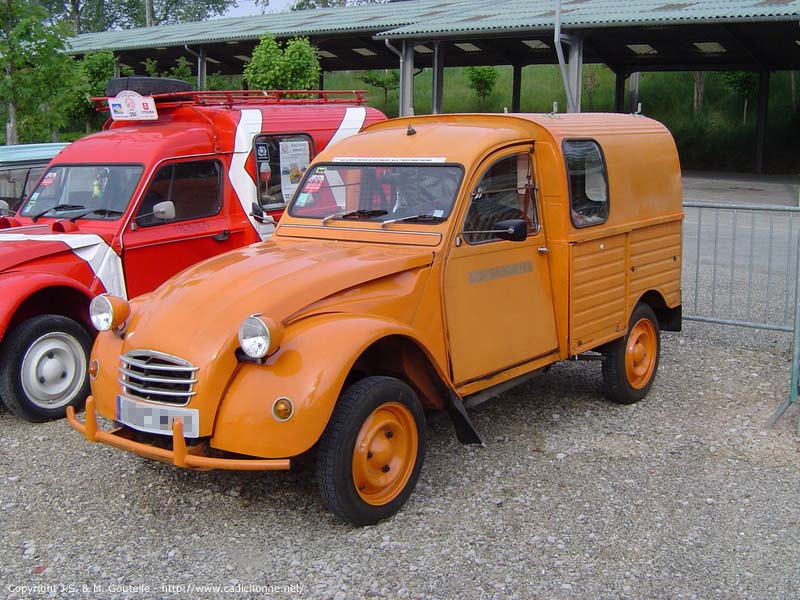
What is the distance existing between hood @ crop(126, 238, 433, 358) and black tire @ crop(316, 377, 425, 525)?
0.57 metres

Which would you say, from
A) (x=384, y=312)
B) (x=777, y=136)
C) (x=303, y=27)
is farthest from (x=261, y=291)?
(x=777, y=136)

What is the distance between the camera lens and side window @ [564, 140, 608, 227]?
230 inches

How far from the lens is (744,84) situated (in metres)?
32.3

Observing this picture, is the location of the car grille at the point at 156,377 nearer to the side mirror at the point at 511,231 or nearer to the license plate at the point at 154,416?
the license plate at the point at 154,416

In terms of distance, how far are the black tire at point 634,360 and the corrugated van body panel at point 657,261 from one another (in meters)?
0.18

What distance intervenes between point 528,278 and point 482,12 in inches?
738

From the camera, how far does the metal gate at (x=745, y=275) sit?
787 centimetres

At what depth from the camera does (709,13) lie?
1758 cm

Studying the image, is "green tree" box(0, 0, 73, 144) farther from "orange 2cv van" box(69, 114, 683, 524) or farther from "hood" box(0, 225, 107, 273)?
"orange 2cv van" box(69, 114, 683, 524)

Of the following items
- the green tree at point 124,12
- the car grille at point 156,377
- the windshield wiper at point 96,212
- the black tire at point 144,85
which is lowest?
the car grille at point 156,377

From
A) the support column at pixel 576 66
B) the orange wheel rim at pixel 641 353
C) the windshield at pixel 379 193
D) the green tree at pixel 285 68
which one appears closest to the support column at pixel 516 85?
the support column at pixel 576 66

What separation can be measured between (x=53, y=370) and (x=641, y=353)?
14.4ft

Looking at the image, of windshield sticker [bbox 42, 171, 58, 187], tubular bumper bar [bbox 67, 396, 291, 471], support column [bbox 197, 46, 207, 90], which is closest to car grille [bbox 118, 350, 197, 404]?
tubular bumper bar [bbox 67, 396, 291, 471]

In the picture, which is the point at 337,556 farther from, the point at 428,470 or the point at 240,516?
the point at 428,470
